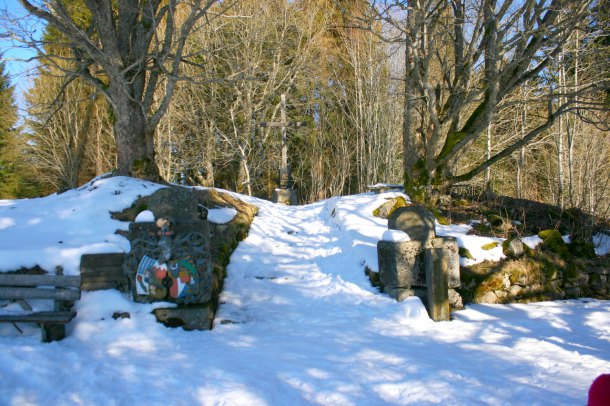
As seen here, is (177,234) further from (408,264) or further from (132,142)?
(132,142)

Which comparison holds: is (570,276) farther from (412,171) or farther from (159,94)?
(159,94)

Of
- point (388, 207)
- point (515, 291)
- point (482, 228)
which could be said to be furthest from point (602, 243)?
point (388, 207)

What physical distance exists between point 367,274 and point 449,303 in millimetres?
1231

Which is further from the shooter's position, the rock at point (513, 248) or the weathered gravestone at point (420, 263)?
the rock at point (513, 248)

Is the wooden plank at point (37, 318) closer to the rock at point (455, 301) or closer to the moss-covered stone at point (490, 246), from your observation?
the rock at point (455, 301)

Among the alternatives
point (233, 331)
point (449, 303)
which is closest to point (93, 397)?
point (233, 331)

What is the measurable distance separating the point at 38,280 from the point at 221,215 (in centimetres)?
419

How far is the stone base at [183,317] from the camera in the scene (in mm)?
4625

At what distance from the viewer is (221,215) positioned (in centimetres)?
826

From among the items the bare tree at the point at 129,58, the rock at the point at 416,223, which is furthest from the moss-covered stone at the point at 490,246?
the bare tree at the point at 129,58

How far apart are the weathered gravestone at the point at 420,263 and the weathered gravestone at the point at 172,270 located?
8.04ft

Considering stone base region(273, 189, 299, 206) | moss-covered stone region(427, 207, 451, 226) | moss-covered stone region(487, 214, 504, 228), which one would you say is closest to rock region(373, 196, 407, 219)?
moss-covered stone region(427, 207, 451, 226)

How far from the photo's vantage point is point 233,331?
470 cm

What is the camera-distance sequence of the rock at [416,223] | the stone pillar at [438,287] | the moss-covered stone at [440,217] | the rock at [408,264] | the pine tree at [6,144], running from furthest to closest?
the pine tree at [6,144] → the moss-covered stone at [440,217] → the rock at [416,223] → the rock at [408,264] → the stone pillar at [438,287]
